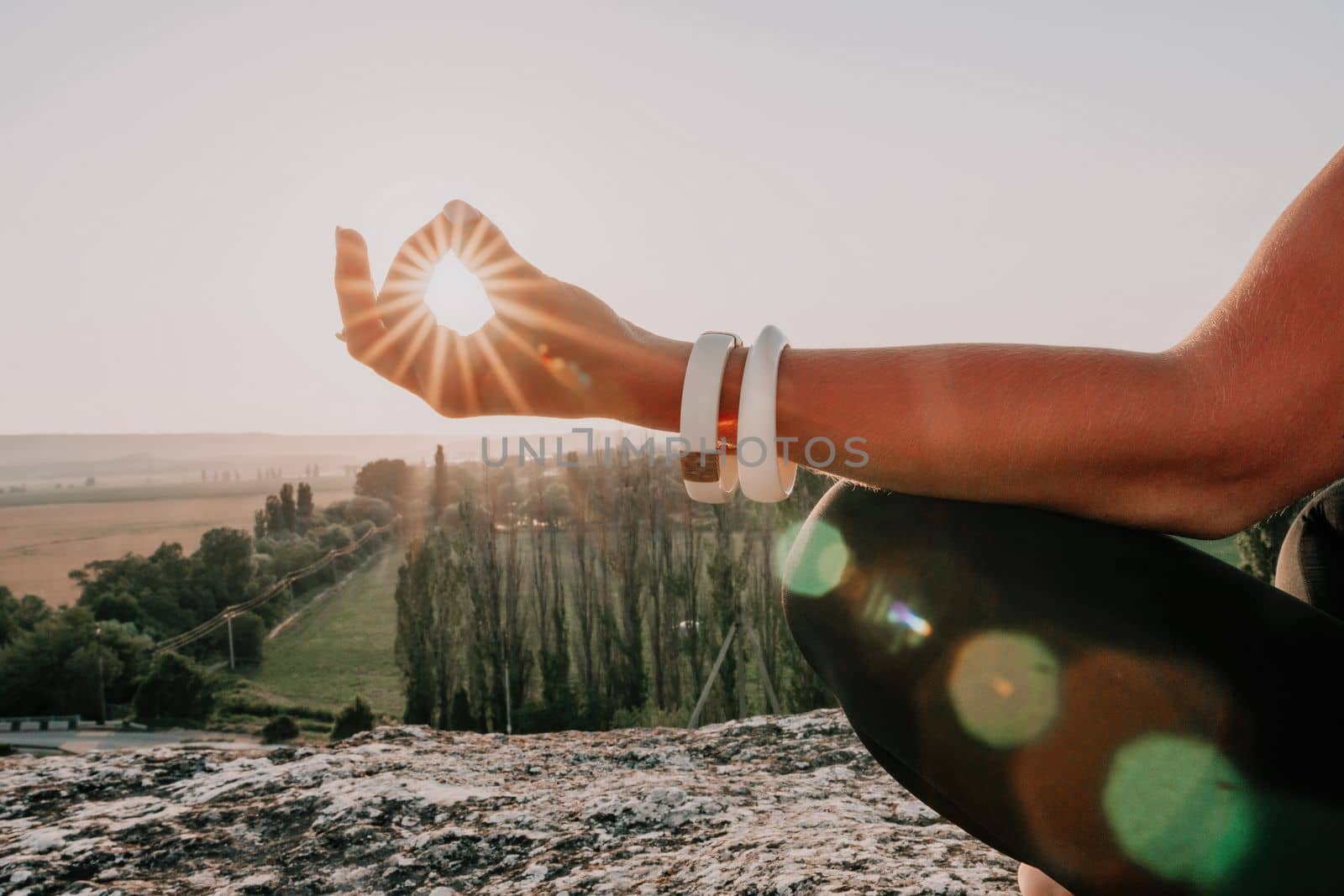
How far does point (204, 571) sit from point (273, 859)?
30426 mm

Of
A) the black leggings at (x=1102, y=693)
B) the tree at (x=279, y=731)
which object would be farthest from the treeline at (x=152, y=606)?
the black leggings at (x=1102, y=693)

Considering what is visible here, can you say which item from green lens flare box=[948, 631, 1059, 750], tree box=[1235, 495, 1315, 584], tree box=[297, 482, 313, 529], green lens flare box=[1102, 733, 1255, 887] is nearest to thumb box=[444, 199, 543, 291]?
green lens flare box=[948, 631, 1059, 750]

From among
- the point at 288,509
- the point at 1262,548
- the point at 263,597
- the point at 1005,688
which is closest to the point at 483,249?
the point at 1005,688

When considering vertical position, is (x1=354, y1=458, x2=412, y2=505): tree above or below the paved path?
above

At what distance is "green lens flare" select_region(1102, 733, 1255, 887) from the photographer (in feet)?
2.24

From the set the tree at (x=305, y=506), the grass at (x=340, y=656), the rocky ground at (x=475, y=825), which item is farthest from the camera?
the tree at (x=305, y=506)

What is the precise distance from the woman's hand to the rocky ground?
0.80 m

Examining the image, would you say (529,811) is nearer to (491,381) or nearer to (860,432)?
(491,381)

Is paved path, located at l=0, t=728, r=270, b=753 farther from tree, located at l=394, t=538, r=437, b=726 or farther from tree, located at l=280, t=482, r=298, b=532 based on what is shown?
tree, located at l=280, t=482, r=298, b=532

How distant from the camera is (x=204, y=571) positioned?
2756 cm

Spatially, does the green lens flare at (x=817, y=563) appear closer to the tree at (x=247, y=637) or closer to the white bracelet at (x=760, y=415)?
the white bracelet at (x=760, y=415)

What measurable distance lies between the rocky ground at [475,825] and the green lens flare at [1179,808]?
0.56 metres

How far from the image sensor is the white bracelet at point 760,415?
2.62 feet

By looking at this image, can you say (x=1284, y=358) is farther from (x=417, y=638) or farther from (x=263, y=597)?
(x=263, y=597)
